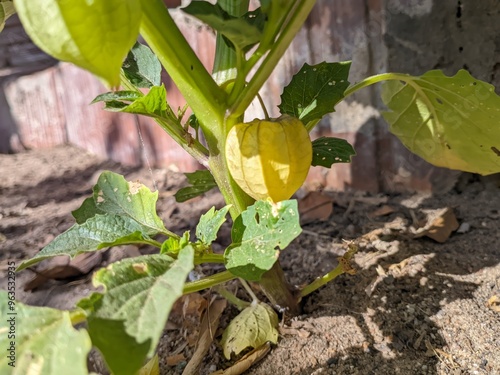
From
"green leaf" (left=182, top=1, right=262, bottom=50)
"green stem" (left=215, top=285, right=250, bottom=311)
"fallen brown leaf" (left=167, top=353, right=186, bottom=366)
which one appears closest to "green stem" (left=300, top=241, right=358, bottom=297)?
"green stem" (left=215, top=285, right=250, bottom=311)

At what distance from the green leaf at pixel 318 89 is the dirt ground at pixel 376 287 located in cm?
32

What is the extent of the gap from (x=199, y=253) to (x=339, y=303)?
317mm

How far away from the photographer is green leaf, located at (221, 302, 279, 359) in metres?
0.69

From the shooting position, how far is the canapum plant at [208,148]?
15.4 inches

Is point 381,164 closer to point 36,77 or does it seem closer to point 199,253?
point 199,253

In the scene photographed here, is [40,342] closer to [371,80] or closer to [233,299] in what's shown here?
[233,299]

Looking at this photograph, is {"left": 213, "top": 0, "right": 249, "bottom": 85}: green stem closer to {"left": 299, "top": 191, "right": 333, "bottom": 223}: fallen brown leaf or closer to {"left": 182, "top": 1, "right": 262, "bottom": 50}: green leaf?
{"left": 182, "top": 1, "right": 262, "bottom": 50}: green leaf

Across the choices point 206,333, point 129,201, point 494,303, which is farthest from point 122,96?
point 494,303

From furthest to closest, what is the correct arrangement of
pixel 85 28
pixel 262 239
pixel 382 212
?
pixel 382 212
pixel 262 239
pixel 85 28

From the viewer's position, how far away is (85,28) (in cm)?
38

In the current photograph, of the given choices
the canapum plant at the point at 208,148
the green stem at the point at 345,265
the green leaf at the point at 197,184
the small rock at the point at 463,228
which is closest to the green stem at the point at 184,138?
the canapum plant at the point at 208,148

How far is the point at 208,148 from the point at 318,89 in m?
0.17

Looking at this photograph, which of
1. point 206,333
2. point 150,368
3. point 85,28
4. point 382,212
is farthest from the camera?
point 382,212

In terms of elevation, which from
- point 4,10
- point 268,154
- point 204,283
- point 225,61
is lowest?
point 204,283
